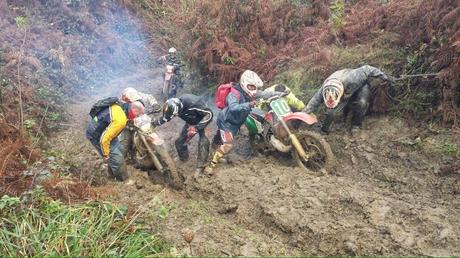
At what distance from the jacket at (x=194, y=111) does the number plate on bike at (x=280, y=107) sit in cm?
127

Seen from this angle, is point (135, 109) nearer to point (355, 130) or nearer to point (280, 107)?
point (280, 107)

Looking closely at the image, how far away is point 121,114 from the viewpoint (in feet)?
22.9

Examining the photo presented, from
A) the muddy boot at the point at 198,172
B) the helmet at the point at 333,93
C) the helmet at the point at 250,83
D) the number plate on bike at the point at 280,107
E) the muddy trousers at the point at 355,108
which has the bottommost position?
the muddy boot at the point at 198,172

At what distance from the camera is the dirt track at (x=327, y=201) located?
199 inches

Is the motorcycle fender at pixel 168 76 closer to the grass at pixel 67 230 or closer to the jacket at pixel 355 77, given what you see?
the jacket at pixel 355 77

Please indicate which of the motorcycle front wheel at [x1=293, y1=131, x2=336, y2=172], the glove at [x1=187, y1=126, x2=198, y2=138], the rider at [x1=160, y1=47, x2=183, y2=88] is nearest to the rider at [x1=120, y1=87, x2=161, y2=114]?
the glove at [x1=187, y1=126, x2=198, y2=138]

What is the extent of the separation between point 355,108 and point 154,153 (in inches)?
136

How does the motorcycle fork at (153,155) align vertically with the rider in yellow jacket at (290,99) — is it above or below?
below

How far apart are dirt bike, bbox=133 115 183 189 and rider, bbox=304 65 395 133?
2.42 m

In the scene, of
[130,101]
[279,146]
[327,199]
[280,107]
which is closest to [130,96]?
[130,101]

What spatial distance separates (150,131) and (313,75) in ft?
11.4

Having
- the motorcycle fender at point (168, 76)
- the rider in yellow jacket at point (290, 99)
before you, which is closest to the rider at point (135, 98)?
the rider in yellow jacket at point (290, 99)

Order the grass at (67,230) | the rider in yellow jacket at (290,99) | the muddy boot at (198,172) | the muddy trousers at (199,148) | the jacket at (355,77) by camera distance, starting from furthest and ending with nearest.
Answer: the muddy trousers at (199,148)
the rider in yellow jacket at (290,99)
the muddy boot at (198,172)
the jacket at (355,77)
the grass at (67,230)

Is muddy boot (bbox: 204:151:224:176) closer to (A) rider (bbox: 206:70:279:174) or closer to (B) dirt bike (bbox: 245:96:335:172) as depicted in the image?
(A) rider (bbox: 206:70:279:174)
